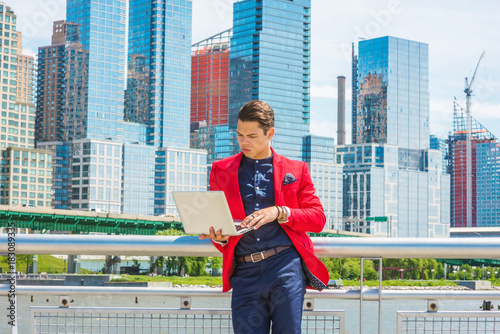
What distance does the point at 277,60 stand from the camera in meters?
172

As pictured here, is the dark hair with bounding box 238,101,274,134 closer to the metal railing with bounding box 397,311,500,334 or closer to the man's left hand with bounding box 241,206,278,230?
the man's left hand with bounding box 241,206,278,230

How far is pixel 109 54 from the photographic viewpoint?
529 ft

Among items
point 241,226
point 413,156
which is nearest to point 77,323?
point 241,226

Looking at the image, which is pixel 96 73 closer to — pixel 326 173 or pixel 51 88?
pixel 51 88

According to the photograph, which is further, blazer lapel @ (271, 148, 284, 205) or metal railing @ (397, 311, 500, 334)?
metal railing @ (397, 311, 500, 334)

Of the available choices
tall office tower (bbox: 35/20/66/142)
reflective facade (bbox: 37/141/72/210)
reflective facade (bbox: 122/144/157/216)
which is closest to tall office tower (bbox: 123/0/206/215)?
reflective facade (bbox: 122/144/157/216)

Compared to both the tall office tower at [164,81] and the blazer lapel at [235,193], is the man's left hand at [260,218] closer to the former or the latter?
the blazer lapel at [235,193]

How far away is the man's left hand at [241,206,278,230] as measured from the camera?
12.1 feet

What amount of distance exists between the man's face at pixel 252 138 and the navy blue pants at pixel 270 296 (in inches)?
23.9

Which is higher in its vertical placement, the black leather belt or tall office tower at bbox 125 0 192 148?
tall office tower at bbox 125 0 192 148

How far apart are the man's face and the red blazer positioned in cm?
12

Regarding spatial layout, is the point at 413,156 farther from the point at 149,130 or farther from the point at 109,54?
the point at 109,54

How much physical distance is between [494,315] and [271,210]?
177 cm

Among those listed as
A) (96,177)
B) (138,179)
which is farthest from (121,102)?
(96,177)
